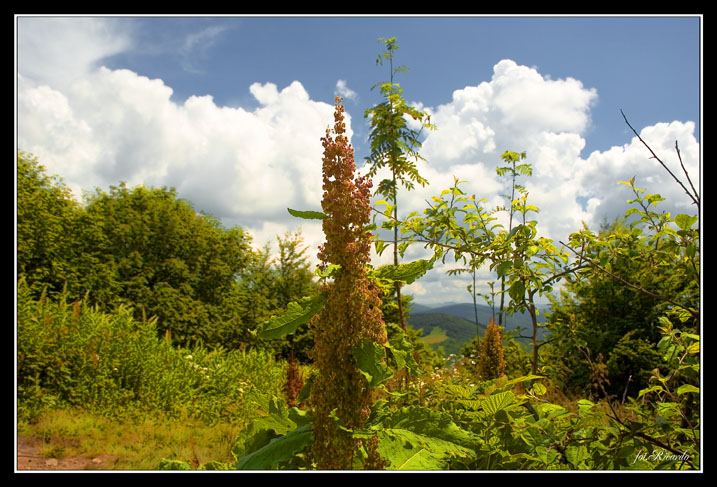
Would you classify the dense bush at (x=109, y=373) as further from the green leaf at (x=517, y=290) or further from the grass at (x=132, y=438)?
the green leaf at (x=517, y=290)

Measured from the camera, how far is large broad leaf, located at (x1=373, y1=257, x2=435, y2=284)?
1641mm

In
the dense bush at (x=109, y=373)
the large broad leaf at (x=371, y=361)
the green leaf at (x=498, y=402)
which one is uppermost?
the large broad leaf at (x=371, y=361)

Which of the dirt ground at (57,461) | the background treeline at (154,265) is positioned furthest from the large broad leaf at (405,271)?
the background treeline at (154,265)

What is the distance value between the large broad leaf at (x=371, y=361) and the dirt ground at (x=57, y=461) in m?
4.02

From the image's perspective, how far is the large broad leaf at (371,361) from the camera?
1.44m

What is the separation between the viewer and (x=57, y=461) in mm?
4500

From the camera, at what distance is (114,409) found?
598 centimetres

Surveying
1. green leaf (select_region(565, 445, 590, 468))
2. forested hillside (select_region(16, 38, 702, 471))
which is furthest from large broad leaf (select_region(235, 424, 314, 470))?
green leaf (select_region(565, 445, 590, 468))

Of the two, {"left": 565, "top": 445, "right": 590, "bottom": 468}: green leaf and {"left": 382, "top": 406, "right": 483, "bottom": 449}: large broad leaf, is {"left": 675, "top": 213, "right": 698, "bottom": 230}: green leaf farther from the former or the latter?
{"left": 382, "top": 406, "right": 483, "bottom": 449}: large broad leaf
